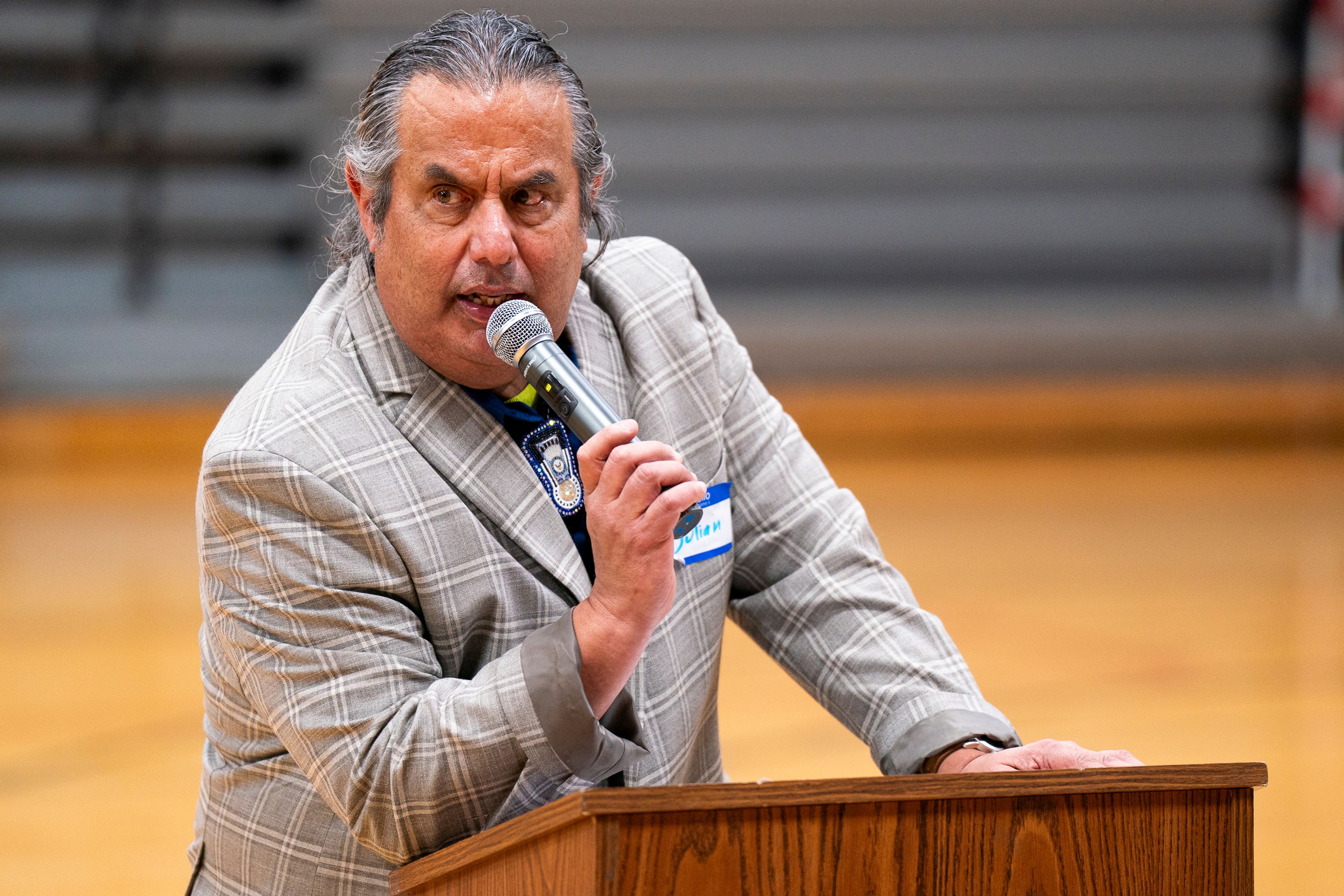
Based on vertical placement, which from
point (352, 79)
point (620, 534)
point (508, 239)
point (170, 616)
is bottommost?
point (620, 534)

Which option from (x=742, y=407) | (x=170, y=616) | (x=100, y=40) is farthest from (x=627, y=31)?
(x=742, y=407)

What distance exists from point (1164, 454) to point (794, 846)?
17.8 ft

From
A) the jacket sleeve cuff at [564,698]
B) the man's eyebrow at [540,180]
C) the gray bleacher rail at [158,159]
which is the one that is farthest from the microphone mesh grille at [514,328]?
the gray bleacher rail at [158,159]

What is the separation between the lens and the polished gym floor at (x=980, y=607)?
278 centimetres

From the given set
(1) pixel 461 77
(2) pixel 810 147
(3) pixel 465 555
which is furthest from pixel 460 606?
(2) pixel 810 147

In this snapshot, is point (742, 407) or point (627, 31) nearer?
point (742, 407)

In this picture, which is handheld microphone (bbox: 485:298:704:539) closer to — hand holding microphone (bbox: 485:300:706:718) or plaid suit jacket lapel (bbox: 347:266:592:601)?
hand holding microphone (bbox: 485:300:706:718)

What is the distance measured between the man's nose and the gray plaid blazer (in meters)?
0.15

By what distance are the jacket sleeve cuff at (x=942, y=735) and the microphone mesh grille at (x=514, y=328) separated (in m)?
0.53

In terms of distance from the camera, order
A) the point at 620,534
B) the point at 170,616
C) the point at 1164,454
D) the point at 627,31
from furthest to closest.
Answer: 1. the point at 627,31
2. the point at 1164,454
3. the point at 170,616
4. the point at 620,534

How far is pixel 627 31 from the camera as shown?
656cm

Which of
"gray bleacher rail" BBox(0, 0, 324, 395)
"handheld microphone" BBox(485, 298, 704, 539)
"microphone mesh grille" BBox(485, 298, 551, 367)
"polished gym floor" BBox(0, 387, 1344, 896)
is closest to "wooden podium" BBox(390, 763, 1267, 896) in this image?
"handheld microphone" BBox(485, 298, 704, 539)

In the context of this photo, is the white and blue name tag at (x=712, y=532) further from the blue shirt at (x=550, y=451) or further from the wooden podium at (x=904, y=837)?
the wooden podium at (x=904, y=837)

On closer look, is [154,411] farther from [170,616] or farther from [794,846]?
[794,846]
